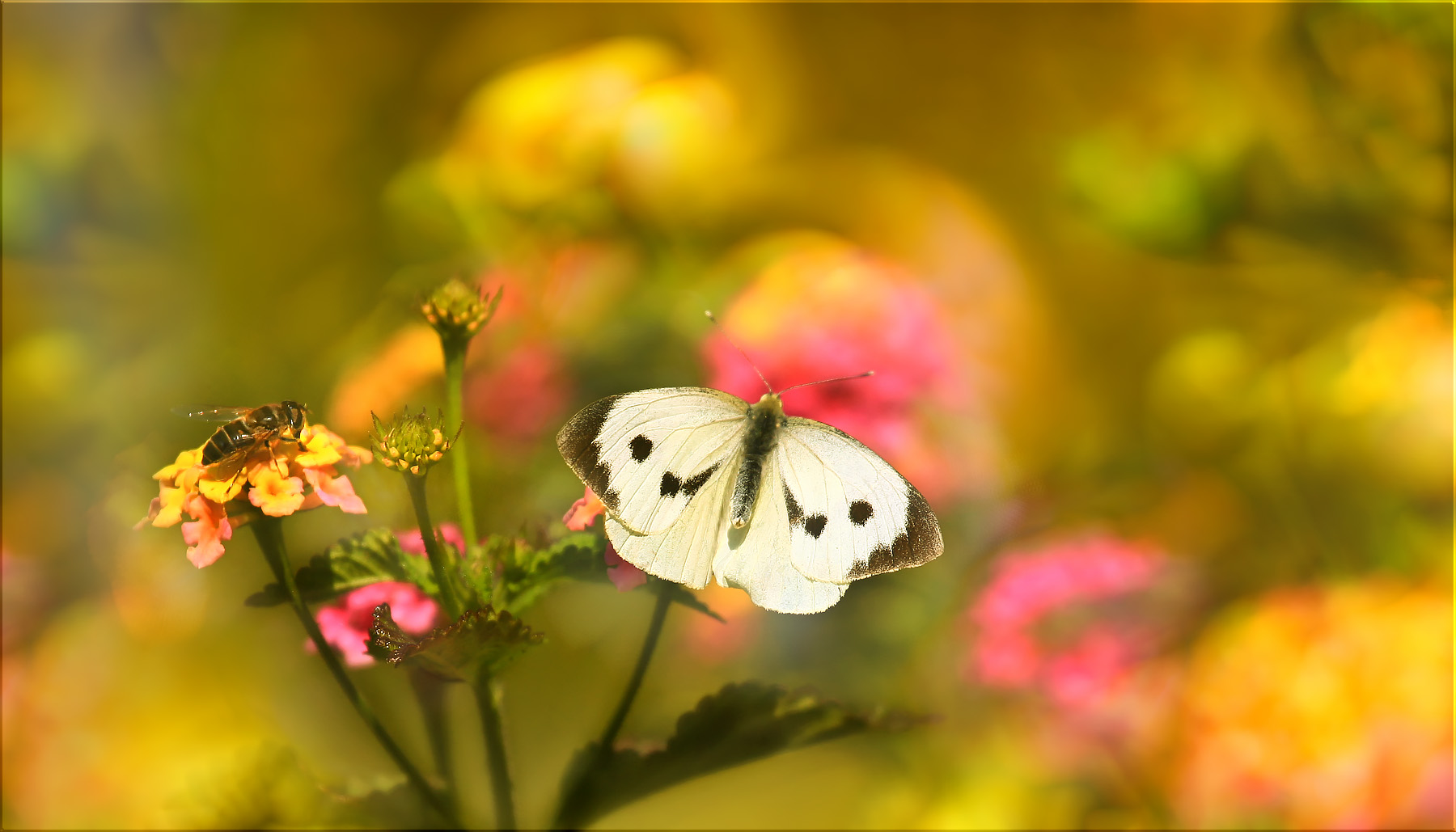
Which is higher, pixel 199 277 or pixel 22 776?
pixel 199 277

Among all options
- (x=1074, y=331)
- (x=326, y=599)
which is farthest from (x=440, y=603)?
(x=1074, y=331)

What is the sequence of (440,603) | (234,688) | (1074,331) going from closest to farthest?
1. (440,603)
2. (234,688)
3. (1074,331)

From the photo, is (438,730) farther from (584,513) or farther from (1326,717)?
(1326,717)

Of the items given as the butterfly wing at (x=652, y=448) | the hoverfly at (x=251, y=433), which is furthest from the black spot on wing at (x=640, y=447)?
the hoverfly at (x=251, y=433)

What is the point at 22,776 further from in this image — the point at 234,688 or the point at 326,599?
the point at 326,599

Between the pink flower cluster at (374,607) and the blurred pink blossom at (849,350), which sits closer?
the pink flower cluster at (374,607)

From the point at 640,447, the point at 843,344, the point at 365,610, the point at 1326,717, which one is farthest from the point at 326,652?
the point at 1326,717

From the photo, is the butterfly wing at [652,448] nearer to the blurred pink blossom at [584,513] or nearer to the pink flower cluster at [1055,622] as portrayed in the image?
the blurred pink blossom at [584,513]
